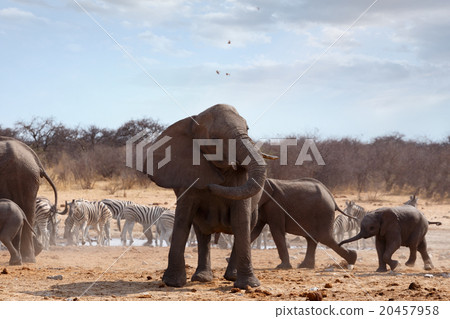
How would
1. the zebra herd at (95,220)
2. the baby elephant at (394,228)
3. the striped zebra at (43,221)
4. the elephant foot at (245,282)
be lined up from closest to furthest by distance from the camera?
the elephant foot at (245,282) → the baby elephant at (394,228) → the striped zebra at (43,221) → the zebra herd at (95,220)

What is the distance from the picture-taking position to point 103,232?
16.0m

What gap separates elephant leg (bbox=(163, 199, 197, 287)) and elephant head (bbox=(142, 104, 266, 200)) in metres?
0.22

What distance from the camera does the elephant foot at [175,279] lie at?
800 cm

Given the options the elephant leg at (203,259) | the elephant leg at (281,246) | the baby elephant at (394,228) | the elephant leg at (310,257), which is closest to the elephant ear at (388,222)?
the baby elephant at (394,228)

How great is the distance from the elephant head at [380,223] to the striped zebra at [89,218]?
6.82m

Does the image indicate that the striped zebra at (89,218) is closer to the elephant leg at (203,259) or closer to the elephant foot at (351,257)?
the elephant foot at (351,257)

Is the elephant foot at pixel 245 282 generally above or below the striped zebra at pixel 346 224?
below

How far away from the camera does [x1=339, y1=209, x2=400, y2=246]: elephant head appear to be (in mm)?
10789

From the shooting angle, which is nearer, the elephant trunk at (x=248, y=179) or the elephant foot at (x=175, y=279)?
the elephant trunk at (x=248, y=179)

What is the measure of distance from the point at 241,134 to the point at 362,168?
79.4ft

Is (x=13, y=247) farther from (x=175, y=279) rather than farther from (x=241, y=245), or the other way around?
(x=241, y=245)

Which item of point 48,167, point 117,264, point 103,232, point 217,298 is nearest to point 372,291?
point 217,298

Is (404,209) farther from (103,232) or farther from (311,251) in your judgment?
(103,232)

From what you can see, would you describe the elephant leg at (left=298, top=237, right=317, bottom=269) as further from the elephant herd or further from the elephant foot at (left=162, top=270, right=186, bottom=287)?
the elephant foot at (left=162, top=270, right=186, bottom=287)
